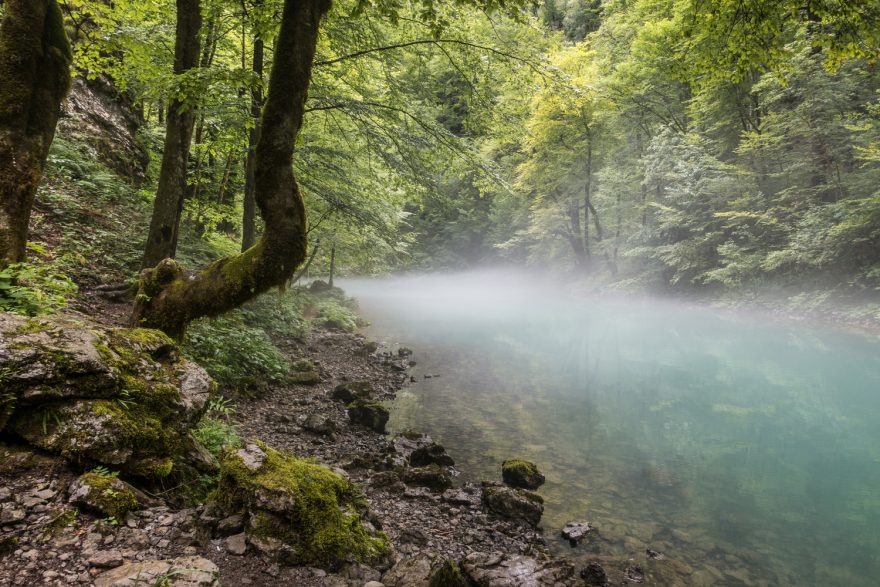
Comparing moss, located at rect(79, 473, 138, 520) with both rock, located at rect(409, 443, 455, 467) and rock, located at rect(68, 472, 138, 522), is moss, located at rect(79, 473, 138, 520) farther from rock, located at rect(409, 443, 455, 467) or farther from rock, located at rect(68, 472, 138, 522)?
rock, located at rect(409, 443, 455, 467)

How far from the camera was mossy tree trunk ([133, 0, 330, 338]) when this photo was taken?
4.67m

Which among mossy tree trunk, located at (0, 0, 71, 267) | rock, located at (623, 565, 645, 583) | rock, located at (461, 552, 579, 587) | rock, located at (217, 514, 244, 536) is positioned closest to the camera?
rock, located at (217, 514, 244, 536)

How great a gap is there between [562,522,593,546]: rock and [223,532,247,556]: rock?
4065 millimetres

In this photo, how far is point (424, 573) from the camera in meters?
3.67

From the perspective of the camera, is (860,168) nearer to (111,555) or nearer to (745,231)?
(745,231)

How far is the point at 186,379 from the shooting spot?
4277mm

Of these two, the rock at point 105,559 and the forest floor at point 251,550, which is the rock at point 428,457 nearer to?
the forest floor at point 251,550

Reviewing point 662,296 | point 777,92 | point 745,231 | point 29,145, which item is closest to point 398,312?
point 662,296

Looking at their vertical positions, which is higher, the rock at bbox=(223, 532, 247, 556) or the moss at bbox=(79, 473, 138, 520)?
the moss at bbox=(79, 473, 138, 520)

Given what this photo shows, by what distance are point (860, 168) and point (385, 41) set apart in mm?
22620

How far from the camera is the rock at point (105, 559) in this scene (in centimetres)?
247

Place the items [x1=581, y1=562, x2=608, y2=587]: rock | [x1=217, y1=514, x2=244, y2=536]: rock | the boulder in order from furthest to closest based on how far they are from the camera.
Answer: [x1=581, y1=562, x2=608, y2=587]: rock → [x1=217, y1=514, x2=244, y2=536]: rock → the boulder

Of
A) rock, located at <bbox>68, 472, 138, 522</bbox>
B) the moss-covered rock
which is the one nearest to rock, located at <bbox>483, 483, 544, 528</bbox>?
the moss-covered rock

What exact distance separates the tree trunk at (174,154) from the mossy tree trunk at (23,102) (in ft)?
7.75
